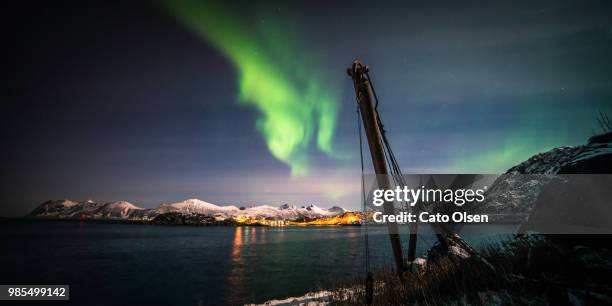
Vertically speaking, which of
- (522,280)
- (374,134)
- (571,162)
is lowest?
(522,280)

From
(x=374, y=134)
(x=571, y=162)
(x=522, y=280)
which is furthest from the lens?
(x=374, y=134)

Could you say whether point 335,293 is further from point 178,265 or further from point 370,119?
point 178,265

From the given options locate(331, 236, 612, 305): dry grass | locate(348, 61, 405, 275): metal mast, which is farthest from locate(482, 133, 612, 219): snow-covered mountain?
locate(348, 61, 405, 275): metal mast

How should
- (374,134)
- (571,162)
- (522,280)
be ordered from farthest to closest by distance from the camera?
(374,134), (571,162), (522,280)

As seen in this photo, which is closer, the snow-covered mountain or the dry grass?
the dry grass

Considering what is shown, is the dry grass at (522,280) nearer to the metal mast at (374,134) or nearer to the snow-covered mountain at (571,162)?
the snow-covered mountain at (571,162)

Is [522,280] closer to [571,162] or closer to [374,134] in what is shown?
[571,162]

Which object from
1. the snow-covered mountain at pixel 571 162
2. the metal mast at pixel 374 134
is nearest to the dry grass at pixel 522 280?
the snow-covered mountain at pixel 571 162

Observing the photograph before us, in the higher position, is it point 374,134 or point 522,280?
point 374,134

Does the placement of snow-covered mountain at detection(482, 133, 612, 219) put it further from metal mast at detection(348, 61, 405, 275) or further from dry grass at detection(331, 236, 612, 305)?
metal mast at detection(348, 61, 405, 275)

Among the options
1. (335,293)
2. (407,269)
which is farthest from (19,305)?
(407,269)

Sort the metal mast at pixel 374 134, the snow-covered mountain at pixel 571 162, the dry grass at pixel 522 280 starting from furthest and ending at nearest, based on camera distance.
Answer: the metal mast at pixel 374 134 < the snow-covered mountain at pixel 571 162 < the dry grass at pixel 522 280

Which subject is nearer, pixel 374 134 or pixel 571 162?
pixel 571 162

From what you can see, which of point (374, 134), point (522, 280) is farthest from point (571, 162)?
point (374, 134)
